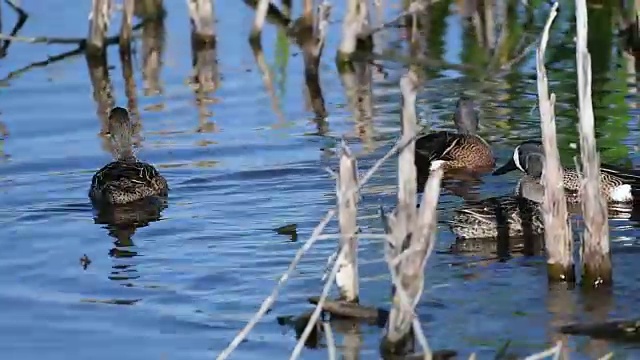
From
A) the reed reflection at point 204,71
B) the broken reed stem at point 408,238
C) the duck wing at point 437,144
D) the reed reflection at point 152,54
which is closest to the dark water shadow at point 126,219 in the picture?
the reed reflection at point 204,71

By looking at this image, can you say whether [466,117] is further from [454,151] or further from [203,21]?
[203,21]

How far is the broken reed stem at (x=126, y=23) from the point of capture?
18.6 metres

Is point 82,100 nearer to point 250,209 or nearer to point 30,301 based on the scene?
point 250,209

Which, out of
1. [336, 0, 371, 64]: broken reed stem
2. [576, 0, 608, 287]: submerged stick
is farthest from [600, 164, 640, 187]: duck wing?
[336, 0, 371, 64]: broken reed stem

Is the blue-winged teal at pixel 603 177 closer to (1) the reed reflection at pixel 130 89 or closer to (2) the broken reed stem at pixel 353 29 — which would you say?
(1) the reed reflection at pixel 130 89

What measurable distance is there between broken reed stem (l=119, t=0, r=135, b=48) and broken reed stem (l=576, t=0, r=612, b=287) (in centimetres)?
1082

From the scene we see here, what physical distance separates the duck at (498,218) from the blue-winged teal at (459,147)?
2183 millimetres

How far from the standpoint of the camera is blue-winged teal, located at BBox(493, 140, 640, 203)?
478 inches

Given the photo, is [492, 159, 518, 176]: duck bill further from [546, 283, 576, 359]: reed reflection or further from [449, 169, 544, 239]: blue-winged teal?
[546, 283, 576, 359]: reed reflection

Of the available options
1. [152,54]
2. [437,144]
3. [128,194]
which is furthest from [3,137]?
[152,54]

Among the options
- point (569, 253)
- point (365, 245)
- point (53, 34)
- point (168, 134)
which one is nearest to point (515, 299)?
point (569, 253)

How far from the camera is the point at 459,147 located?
1372cm

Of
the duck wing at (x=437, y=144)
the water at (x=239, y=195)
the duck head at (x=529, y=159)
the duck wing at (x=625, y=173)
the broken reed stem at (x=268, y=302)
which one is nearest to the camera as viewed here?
the broken reed stem at (x=268, y=302)

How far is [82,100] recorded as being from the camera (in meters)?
17.0
